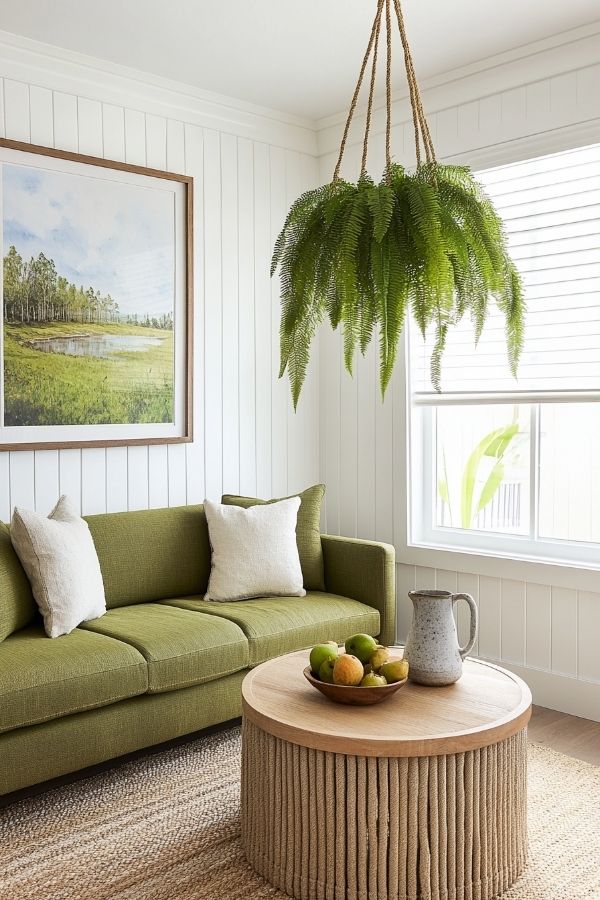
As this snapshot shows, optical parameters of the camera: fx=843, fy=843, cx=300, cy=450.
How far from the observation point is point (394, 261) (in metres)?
1.93

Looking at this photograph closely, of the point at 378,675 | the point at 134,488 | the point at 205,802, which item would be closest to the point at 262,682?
the point at 378,675

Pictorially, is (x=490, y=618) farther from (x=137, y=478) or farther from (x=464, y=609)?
(x=137, y=478)

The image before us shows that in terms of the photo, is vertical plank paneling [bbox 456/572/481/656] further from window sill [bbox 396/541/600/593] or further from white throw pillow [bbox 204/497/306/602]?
white throw pillow [bbox 204/497/306/602]

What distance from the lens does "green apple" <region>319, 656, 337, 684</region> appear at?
7.54 feet

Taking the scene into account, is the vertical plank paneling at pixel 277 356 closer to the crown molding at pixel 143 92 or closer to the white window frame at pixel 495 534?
the crown molding at pixel 143 92

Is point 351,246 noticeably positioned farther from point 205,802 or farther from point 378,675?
point 205,802

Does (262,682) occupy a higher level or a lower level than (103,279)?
lower

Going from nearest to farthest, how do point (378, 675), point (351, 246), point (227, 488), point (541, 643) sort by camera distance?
point (351, 246), point (378, 675), point (541, 643), point (227, 488)

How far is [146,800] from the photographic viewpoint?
107 inches

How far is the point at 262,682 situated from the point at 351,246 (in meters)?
1.28

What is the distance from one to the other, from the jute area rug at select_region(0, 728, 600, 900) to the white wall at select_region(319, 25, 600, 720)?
2.06ft

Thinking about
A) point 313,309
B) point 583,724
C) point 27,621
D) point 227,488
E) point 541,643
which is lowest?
point 583,724

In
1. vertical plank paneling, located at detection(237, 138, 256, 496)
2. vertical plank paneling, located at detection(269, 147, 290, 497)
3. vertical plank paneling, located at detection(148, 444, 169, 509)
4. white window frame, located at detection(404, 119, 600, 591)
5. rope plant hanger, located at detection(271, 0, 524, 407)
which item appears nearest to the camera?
rope plant hanger, located at detection(271, 0, 524, 407)

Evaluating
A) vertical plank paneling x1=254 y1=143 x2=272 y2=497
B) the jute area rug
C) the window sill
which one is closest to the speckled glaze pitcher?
the jute area rug
